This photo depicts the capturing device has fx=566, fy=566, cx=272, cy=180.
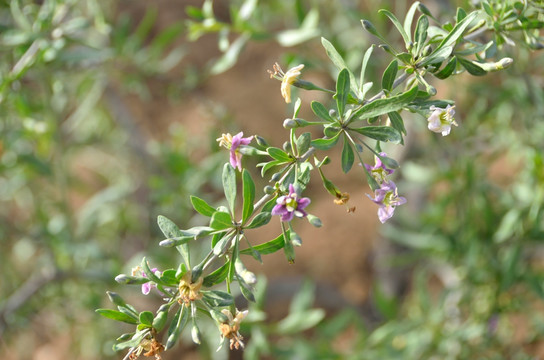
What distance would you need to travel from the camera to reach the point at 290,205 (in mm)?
710

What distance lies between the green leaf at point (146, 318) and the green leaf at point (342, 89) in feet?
1.18

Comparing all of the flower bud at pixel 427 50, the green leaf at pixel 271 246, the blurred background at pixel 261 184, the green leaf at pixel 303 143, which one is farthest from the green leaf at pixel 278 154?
the blurred background at pixel 261 184

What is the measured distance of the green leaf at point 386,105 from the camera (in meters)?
0.71

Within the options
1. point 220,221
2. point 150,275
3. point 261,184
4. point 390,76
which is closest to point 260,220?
point 220,221

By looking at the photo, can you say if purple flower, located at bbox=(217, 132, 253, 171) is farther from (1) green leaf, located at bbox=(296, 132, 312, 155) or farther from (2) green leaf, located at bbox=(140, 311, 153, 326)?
(2) green leaf, located at bbox=(140, 311, 153, 326)

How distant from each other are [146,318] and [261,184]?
5.21ft

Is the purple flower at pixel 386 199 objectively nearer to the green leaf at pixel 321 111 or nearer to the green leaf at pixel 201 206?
the green leaf at pixel 321 111

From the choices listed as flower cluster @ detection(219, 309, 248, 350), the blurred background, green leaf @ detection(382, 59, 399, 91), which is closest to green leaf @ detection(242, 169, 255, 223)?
flower cluster @ detection(219, 309, 248, 350)

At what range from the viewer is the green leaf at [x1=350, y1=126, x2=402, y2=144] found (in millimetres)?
739

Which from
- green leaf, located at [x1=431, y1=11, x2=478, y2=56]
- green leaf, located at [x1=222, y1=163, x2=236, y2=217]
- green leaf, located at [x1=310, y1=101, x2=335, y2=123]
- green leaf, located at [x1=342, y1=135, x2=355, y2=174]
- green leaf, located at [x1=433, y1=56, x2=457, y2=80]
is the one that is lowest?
green leaf, located at [x1=222, y1=163, x2=236, y2=217]

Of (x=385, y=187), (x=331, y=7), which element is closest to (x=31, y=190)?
(x=331, y=7)

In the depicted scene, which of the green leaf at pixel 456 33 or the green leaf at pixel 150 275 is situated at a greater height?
the green leaf at pixel 456 33

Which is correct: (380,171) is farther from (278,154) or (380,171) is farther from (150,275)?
(150,275)

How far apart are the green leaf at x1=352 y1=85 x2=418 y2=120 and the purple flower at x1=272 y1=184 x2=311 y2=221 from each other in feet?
0.43
